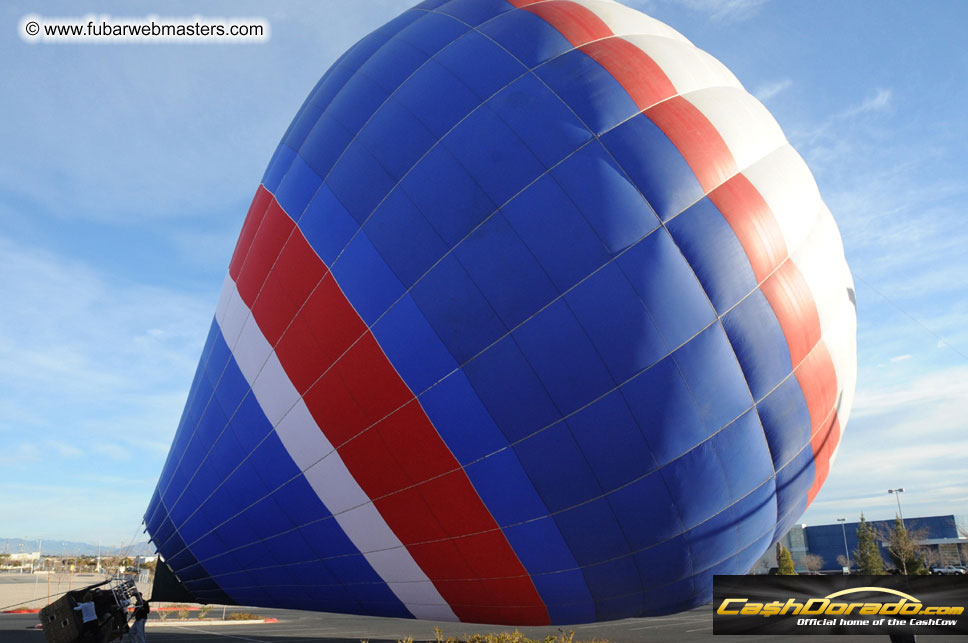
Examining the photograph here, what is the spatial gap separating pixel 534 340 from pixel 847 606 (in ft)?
15.6

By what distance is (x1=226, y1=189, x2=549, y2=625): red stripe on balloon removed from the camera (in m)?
7.99

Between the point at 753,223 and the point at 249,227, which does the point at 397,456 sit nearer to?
the point at 249,227

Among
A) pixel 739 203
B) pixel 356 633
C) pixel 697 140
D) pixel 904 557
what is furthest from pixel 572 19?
pixel 904 557

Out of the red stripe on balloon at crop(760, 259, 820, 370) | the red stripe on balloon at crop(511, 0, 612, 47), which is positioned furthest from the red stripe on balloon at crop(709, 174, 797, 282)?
the red stripe on balloon at crop(511, 0, 612, 47)

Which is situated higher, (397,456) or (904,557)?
(397,456)

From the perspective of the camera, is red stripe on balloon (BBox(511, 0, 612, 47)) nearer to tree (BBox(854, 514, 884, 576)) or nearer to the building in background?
tree (BBox(854, 514, 884, 576))

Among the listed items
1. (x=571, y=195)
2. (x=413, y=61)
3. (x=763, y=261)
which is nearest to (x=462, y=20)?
(x=413, y=61)

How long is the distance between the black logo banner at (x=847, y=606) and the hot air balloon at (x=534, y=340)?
100 centimetres

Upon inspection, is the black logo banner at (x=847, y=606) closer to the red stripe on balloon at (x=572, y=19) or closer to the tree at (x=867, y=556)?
the red stripe on balloon at (x=572, y=19)

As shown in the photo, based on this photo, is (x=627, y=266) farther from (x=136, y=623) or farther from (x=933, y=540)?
(x=933, y=540)

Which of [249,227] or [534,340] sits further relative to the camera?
[249,227]

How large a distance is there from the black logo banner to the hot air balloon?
3.29 ft

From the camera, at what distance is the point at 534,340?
7.53 metres

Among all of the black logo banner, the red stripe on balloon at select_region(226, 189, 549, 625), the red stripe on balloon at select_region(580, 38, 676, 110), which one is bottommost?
the black logo banner
